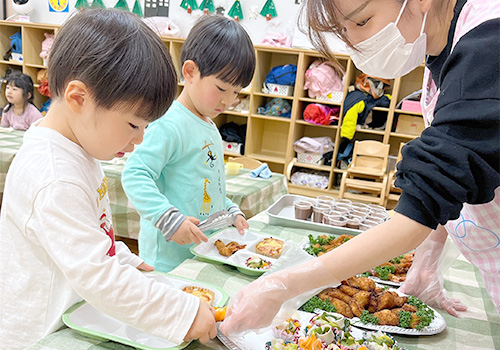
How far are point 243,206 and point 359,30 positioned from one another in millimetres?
1375

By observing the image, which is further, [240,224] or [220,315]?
[240,224]

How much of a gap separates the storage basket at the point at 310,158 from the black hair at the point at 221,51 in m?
3.22

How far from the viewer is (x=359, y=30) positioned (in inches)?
30.7

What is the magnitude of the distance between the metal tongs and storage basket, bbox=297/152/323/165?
3.20 meters

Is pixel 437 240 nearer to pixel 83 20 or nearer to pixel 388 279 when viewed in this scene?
pixel 388 279

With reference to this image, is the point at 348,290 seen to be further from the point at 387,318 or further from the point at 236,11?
the point at 236,11

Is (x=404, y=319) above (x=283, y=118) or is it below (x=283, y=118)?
above

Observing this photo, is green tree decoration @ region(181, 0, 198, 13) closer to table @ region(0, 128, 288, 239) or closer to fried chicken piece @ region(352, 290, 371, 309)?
table @ region(0, 128, 288, 239)

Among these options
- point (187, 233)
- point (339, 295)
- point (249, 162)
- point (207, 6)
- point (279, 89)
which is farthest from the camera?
point (207, 6)

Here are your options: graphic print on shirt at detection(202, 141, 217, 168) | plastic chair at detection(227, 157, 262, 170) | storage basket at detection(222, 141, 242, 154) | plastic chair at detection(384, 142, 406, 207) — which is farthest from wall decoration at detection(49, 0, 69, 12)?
graphic print on shirt at detection(202, 141, 217, 168)

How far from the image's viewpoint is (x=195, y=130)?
1301mm

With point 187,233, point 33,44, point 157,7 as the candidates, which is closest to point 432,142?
point 187,233

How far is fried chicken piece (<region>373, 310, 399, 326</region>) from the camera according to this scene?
0.87 m

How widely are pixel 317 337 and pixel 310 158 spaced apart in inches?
150
